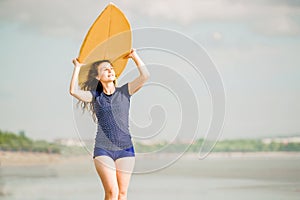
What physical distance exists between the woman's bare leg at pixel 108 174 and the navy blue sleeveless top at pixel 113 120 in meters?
0.07

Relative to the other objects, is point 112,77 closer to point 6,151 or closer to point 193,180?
point 193,180

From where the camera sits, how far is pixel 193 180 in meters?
8.05

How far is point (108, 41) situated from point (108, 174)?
694 millimetres

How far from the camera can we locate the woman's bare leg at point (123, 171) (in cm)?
310

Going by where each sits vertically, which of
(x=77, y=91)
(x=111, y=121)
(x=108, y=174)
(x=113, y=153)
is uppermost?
(x=77, y=91)

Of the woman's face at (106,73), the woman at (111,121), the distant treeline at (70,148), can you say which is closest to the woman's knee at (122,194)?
the woman at (111,121)

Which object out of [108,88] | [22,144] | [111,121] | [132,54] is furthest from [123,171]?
[22,144]

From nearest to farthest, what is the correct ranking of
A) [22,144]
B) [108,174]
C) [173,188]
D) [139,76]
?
[108,174]
[139,76]
[173,188]
[22,144]

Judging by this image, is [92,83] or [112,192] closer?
[112,192]

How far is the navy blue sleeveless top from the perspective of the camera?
10.2ft

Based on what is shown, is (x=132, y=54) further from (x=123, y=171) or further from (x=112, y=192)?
(x=112, y=192)

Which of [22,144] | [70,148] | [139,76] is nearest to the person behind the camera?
[139,76]

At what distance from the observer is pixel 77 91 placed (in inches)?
124

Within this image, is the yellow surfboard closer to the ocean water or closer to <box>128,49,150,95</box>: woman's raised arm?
<box>128,49,150,95</box>: woman's raised arm
